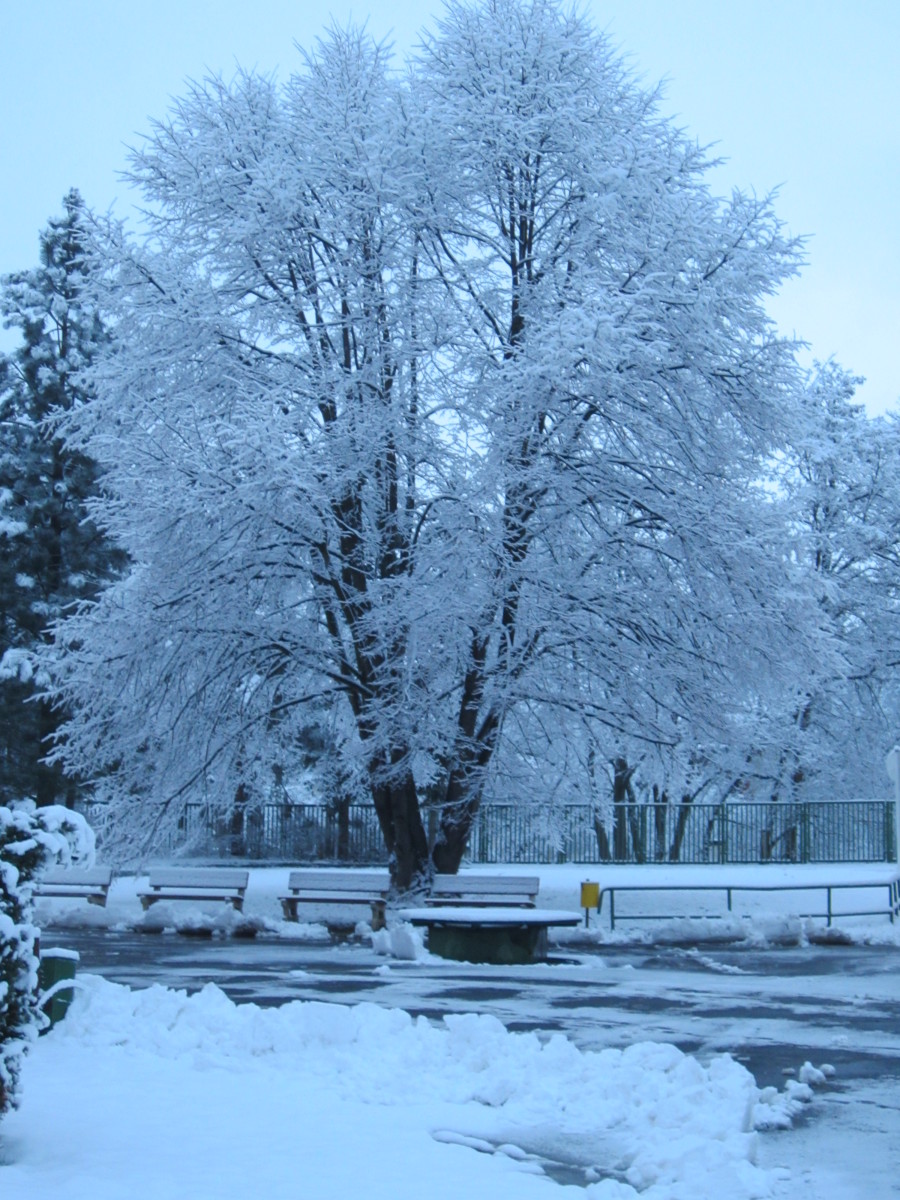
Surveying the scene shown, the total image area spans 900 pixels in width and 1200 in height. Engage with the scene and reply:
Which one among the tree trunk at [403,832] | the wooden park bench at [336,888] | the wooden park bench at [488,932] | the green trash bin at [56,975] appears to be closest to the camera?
the green trash bin at [56,975]

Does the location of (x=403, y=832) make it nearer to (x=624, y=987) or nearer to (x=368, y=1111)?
(x=624, y=987)

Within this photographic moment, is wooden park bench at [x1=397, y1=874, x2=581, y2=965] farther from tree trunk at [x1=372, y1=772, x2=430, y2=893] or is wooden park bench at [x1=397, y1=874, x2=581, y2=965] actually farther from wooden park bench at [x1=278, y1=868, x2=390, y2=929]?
tree trunk at [x1=372, y1=772, x2=430, y2=893]

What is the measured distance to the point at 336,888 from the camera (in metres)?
20.3

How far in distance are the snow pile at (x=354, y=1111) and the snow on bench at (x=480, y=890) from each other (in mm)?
9700

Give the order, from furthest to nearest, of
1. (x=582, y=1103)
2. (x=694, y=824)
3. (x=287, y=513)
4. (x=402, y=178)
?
(x=694, y=824), (x=402, y=178), (x=287, y=513), (x=582, y=1103)

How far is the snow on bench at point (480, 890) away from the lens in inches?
771

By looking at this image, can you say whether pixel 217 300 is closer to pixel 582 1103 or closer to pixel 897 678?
pixel 582 1103

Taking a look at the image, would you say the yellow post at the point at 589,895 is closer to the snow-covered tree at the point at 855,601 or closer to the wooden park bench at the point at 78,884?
the wooden park bench at the point at 78,884

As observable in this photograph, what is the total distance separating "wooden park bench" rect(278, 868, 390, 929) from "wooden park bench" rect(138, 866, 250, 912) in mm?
738

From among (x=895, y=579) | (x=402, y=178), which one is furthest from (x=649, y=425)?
(x=895, y=579)

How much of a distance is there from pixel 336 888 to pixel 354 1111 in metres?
13.0

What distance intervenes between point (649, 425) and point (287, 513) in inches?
198

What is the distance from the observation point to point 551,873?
28.1m

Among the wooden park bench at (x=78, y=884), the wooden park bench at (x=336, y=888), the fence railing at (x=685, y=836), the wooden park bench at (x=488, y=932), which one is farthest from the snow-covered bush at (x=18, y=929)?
the fence railing at (x=685, y=836)
